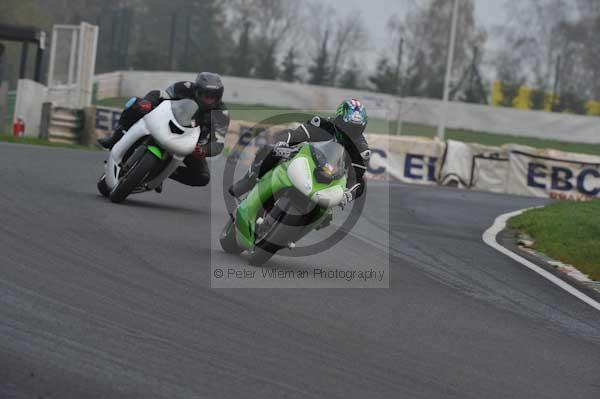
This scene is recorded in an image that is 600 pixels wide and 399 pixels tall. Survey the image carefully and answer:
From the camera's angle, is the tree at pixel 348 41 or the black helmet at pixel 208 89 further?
the tree at pixel 348 41

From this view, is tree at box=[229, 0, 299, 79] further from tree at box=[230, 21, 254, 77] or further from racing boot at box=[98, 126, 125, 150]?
racing boot at box=[98, 126, 125, 150]

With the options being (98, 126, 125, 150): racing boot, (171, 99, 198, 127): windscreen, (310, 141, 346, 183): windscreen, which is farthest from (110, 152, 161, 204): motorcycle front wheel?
(310, 141, 346, 183): windscreen

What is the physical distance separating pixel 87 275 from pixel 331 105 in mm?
35938

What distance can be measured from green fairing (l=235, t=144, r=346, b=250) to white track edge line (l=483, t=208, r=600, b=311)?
2.55m

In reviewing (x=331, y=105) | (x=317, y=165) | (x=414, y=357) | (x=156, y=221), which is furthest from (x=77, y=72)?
(x=414, y=357)

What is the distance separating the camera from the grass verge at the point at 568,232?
477 inches

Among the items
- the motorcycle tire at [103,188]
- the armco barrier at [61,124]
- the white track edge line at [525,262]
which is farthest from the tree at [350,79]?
the motorcycle tire at [103,188]

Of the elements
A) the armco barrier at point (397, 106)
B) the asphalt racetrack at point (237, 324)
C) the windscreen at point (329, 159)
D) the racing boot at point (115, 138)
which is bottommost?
the asphalt racetrack at point (237, 324)

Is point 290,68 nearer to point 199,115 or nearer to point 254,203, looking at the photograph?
point 199,115

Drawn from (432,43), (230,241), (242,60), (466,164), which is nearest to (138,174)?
(230,241)

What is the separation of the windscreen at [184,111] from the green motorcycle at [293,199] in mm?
2409

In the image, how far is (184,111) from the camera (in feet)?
36.2

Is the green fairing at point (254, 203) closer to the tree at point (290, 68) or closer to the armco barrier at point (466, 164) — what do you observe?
the armco barrier at point (466, 164)

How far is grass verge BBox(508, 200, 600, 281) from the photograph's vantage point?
39.8ft
